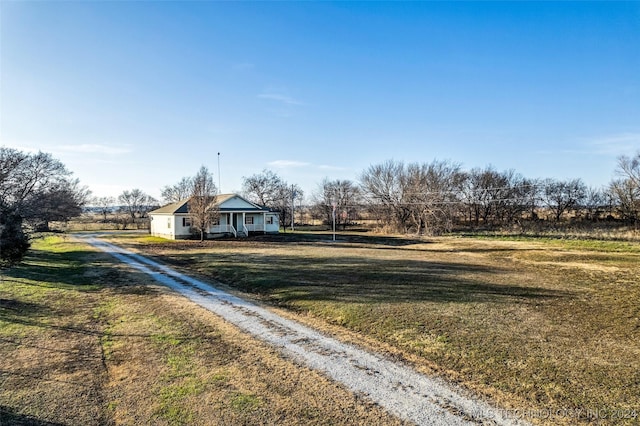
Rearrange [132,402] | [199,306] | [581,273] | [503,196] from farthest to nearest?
[503,196]
[581,273]
[199,306]
[132,402]

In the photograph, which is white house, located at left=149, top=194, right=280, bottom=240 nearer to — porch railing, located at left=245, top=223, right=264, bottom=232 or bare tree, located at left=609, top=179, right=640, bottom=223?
porch railing, located at left=245, top=223, right=264, bottom=232

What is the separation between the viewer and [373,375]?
476 centimetres

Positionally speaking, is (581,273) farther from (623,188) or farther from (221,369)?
(623,188)

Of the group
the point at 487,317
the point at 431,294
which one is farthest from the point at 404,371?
the point at 431,294

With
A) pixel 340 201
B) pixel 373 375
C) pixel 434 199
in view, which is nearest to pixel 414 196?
pixel 434 199

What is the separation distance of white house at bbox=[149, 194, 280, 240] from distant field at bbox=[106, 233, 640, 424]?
15.2 metres

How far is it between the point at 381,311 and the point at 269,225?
29313mm

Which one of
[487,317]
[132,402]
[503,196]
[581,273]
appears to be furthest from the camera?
[503,196]

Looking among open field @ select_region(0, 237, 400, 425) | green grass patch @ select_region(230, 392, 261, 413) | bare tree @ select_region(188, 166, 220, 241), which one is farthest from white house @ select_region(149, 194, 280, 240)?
green grass patch @ select_region(230, 392, 261, 413)

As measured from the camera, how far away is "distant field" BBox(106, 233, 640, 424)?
4.41m

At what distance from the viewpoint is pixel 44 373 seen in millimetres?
4941

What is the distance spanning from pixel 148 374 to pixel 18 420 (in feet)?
4.48

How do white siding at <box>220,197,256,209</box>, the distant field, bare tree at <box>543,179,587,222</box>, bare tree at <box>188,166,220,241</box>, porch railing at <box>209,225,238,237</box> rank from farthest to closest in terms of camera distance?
bare tree at <box>543,179,587,222</box> < white siding at <box>220,197,256,209</box> < porch railing at <box>209,225,238,237</box> < bare tree at <box>188,166,220,241</box> < the distant field

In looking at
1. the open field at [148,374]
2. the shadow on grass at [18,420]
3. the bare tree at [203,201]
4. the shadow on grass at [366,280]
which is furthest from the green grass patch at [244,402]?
the bare tree at [203,201]
